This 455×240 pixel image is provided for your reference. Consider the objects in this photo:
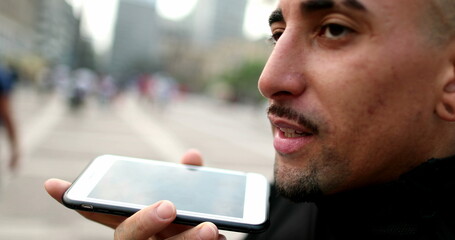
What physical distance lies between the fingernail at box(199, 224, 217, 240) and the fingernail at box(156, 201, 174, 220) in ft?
0.33

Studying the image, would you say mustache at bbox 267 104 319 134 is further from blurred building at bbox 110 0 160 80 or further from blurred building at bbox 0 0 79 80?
blurred building at bbox 110 0 160 80

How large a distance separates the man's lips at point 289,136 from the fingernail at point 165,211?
1.44 feet

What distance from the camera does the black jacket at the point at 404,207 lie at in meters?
1.13

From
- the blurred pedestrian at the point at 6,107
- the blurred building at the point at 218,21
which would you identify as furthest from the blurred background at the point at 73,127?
the blurred building at the point at 218,21

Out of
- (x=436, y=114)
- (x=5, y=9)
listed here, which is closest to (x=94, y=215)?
(x=436, y=114)

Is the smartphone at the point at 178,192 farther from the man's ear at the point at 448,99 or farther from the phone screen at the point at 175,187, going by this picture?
the man's ear at the point at 448,99

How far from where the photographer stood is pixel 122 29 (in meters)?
129

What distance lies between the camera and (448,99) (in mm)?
1161

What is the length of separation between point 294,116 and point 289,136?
89 millimetres

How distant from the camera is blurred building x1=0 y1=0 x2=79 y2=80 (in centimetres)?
3994

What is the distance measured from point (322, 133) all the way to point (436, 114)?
37 cm

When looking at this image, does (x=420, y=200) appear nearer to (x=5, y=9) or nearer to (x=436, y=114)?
(x=436, y=114)

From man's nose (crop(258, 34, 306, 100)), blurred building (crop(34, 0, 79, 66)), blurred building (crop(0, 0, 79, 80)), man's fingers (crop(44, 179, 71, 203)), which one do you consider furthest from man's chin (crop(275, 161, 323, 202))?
blurred building (crop(34, 0, 79, 66))

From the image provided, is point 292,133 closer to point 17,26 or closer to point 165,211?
point 165,211
